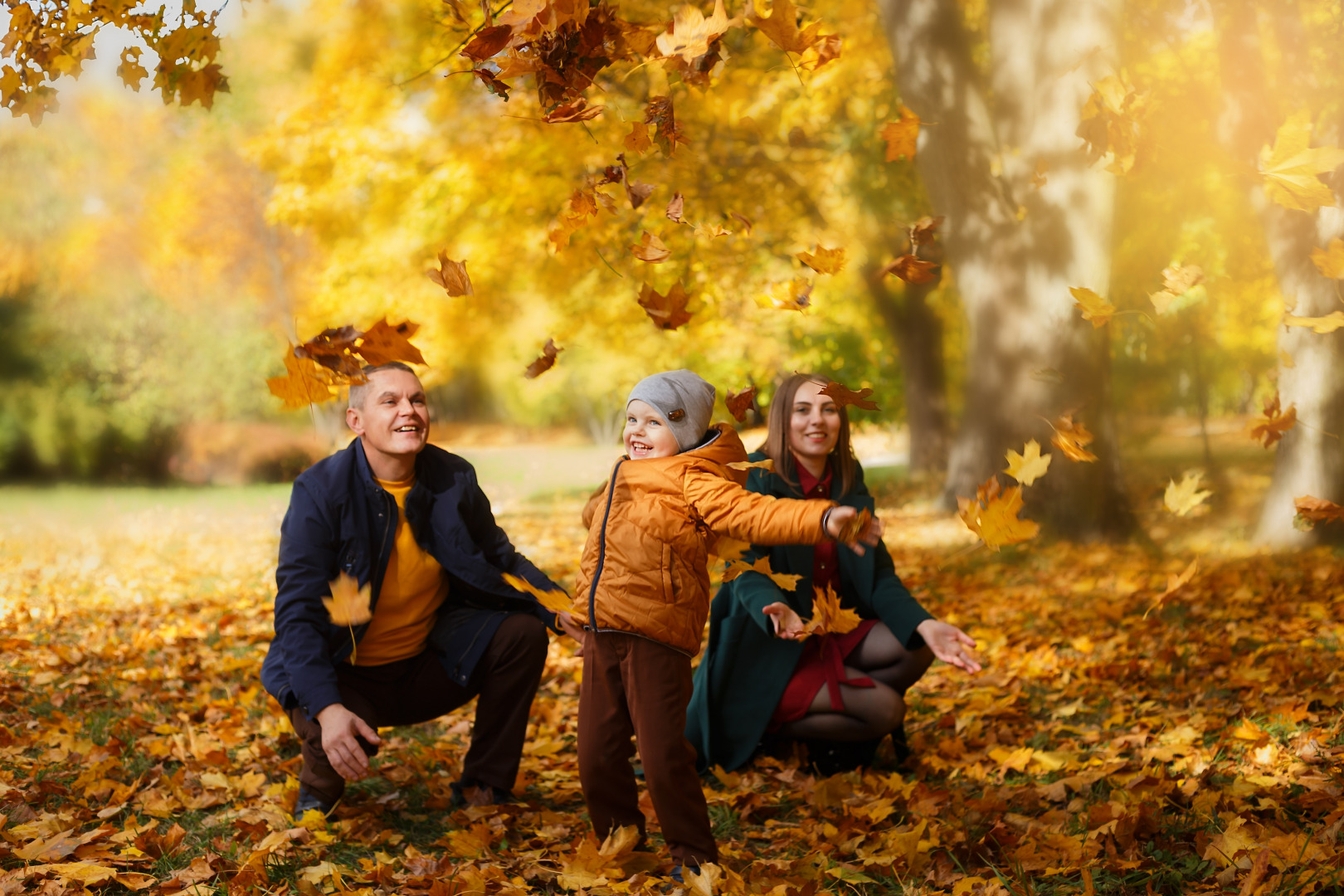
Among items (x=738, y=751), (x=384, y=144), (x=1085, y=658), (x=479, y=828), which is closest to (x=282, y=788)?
(x=479, y=828)

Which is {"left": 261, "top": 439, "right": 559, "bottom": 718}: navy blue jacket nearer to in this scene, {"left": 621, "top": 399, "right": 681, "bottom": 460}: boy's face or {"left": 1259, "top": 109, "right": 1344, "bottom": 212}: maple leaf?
{"left": 621, "top": 399, "right": 681, "bottom": 460}: boy's face

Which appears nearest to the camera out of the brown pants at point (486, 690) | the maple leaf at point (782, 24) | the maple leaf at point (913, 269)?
the maple leaf at point (782, 24)

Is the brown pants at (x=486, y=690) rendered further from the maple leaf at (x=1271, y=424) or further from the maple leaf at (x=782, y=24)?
the maple leaf at (x=1271, y=424)

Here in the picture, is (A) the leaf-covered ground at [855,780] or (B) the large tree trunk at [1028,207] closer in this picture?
(A) the leaf-covered ground at [855,780]

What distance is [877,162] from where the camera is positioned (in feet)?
39.6

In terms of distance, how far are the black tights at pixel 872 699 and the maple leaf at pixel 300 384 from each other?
1.94 metres

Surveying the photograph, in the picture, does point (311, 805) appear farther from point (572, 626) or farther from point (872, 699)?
point (872, 699)

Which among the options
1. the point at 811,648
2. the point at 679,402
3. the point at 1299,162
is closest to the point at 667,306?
the point at 679,402

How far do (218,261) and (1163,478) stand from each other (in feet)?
59.2

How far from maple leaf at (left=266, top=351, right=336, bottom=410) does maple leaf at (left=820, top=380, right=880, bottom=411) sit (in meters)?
A: 1.48

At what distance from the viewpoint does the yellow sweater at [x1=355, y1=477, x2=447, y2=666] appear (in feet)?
11.9

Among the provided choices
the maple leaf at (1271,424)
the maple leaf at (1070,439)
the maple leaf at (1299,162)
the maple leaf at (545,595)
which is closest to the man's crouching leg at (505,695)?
the maple leaf at (545,595)

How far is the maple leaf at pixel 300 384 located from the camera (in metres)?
3.12

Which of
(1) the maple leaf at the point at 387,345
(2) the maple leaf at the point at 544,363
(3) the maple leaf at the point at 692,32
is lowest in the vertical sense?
(2) the maple leaf at the point at 544,363
